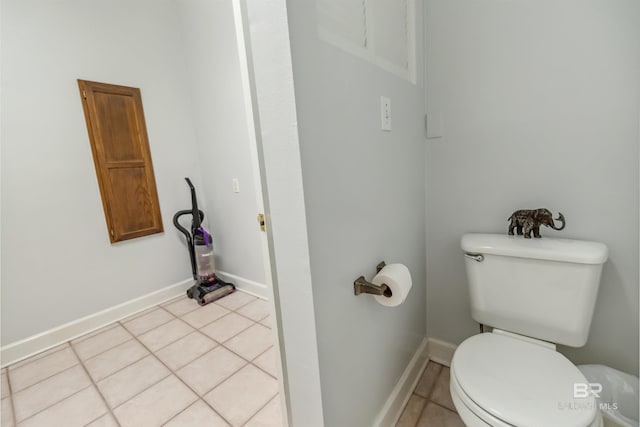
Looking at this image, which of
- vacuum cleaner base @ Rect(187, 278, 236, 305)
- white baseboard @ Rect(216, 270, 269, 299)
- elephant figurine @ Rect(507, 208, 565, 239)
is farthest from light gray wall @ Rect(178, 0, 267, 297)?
elephant figurine @ Rect(507, 208, 565, 239)

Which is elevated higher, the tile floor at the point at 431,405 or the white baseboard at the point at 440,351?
the white baseboard at the point at 440,351

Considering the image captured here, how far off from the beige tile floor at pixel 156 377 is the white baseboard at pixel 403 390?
0.48m

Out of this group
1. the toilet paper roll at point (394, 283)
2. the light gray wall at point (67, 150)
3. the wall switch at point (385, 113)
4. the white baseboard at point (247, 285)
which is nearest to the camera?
the toilet paper roll at point (394, 283)

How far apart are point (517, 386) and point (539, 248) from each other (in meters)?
0.49

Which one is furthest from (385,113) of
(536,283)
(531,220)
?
(536,283)

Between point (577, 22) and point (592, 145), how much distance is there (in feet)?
1.44

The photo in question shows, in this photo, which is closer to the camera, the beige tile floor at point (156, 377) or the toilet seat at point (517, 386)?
the toilet seat at point (517, 386)

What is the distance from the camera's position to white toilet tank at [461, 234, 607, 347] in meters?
0.96

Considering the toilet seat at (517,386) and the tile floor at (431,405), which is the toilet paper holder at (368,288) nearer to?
the toilet seat at (517,386)

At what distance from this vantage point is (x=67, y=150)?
1.91m

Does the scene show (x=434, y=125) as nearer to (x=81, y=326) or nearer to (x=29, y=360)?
(x=81, y=326)

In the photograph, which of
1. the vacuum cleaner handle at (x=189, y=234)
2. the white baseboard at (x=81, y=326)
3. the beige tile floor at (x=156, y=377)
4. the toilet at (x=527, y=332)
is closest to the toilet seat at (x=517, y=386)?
the toilet at (x=527, y=332)

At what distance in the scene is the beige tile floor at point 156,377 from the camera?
1304 mm

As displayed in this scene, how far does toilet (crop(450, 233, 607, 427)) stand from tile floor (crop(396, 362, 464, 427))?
413 millimetres
